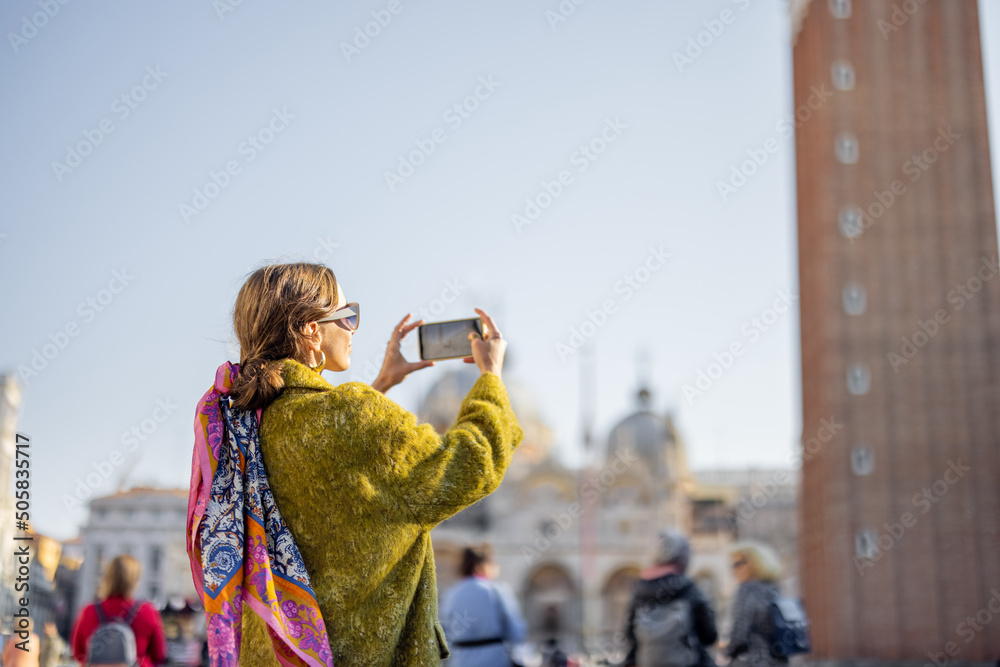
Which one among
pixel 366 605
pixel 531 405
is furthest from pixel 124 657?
pixel 531 405

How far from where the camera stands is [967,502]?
88.5 feet

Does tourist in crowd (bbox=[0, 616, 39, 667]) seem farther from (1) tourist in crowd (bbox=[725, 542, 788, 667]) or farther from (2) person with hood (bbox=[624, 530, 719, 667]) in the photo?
(1) tourist in crowd (bbox=[725, 542, 788, 667])

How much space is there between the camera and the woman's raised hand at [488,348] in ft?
9.33

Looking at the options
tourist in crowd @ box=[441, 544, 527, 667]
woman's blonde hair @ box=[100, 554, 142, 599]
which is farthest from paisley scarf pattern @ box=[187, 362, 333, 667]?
tourist in crowd @ box=[441, 544, 527, 667]

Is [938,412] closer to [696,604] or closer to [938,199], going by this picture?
[938,199]

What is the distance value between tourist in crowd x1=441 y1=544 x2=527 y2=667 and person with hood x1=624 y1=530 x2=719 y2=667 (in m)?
0.71

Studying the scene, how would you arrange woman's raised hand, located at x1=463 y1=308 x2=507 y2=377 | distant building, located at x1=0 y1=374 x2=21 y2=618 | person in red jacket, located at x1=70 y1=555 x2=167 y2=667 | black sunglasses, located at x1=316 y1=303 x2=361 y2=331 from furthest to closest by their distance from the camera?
1. person in red jacket, located at x1=70 y1=555 x2=167 y2=667
2. distant building, located at x1=0 y1=374 x2=21 y2=618
3. woman's raised hand, located at x1=463 y1=308 x2=507 y2=377
4. black sunglasses, located at x1=316 y1=303 x2=361 y2=331

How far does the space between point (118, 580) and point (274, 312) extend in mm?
3720

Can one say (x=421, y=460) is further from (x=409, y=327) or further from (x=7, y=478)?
(x=7, y=478)

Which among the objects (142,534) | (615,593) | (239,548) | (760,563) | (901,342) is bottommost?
(615,593)

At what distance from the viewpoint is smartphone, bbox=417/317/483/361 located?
116 inches

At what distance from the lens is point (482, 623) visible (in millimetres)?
6289

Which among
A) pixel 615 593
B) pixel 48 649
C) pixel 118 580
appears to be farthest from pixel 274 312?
pixel 615 593

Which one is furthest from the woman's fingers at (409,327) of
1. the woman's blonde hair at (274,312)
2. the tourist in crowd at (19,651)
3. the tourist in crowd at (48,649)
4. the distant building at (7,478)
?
the tourist in crowd at (48,649)
